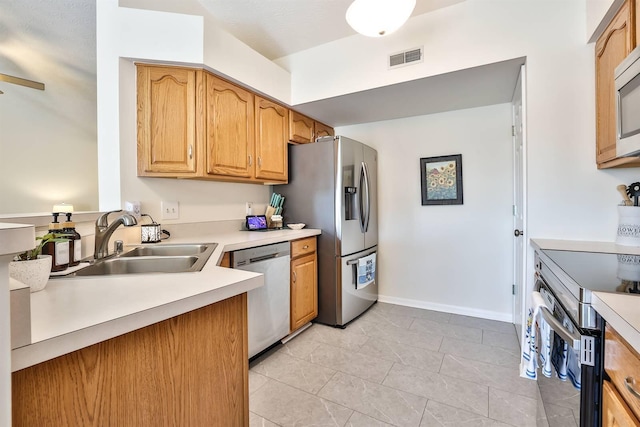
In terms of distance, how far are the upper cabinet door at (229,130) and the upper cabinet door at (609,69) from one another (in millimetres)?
2261

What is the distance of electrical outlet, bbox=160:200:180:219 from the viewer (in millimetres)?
2121

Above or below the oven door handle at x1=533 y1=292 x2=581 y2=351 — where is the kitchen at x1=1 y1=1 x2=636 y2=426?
above

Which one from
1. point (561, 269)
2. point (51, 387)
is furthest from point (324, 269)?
point (51, 387)

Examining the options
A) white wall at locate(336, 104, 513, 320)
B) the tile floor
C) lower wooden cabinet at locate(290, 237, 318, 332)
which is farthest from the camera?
white wall at locate(336, 104, 513, 320)

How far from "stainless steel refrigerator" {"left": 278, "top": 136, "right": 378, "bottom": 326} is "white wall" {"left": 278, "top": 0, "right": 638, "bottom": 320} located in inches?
41.1

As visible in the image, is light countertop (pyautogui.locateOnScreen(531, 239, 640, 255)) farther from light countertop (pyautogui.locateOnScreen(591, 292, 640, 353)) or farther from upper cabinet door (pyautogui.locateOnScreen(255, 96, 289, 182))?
upper cabinet door (pyautogui.locateOnScreen(255, 96, 289, 182))

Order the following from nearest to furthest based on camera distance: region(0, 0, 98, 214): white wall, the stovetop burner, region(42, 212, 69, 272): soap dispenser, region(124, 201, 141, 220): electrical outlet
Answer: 1. the stovetop burner
2. region(42, 212, 69, 272): soap dispenser
3. region(124, 201, 141, 220): electrical outlet
4. region(0, 0, 98, 214): white wall

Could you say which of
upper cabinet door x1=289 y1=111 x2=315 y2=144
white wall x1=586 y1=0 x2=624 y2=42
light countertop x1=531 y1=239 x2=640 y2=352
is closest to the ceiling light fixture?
white wall x1=586 y1=0 x2=624 y2=42

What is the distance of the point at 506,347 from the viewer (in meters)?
2.21

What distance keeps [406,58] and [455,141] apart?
1111mm

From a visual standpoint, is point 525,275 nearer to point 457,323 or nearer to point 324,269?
point 457,323

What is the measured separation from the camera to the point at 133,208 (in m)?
1.92

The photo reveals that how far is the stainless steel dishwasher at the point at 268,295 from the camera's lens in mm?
1949

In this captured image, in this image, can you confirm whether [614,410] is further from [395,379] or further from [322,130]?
[322,130]
